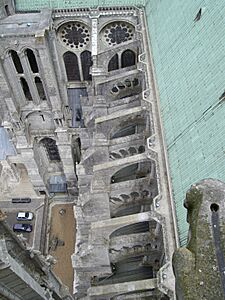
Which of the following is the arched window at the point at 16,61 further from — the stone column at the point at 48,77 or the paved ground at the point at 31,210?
the paved ground at the point at 31,210

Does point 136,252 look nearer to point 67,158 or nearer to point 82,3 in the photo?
point 67,158

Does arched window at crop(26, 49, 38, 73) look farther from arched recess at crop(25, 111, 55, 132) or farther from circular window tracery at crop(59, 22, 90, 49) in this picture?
arched recess at crop(25, 111, 55, 132)

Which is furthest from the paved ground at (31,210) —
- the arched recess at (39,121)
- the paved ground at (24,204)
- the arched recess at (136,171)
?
the arched recess at (136,171)

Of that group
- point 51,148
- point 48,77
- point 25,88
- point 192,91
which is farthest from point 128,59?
point 192,91

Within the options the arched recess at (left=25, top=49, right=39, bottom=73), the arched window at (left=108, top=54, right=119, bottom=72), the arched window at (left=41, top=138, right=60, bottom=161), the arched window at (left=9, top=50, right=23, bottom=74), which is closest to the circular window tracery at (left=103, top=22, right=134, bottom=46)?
the arched window at (left=108, top=54, right=119, bottom=72)

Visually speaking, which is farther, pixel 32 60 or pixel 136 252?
pixel 32 60
